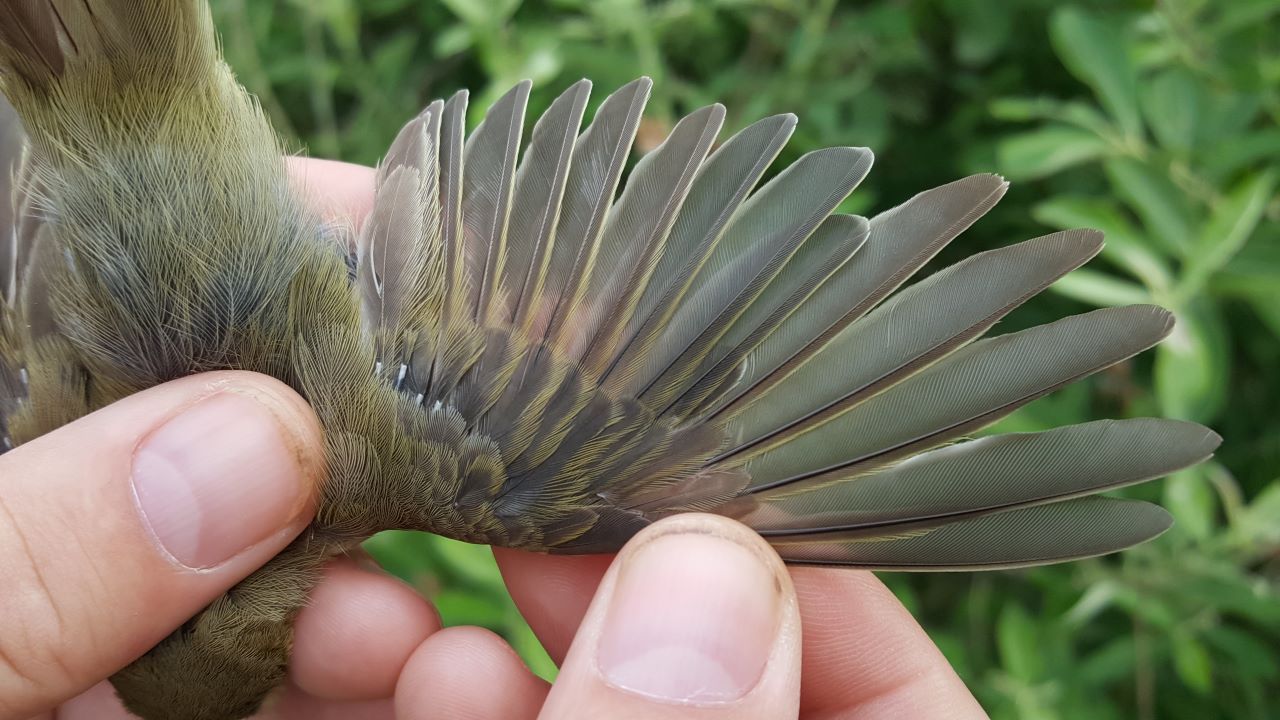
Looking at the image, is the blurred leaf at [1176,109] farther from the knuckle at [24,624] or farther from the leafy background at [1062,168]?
the knuckle at [24,624]

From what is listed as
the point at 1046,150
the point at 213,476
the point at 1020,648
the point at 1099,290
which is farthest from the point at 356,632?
the point at 1046,150

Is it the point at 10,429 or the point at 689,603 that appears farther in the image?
the point at 10,429

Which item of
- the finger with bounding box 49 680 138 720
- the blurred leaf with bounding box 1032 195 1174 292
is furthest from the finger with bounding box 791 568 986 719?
the finger with bounding box 49 680 138 720

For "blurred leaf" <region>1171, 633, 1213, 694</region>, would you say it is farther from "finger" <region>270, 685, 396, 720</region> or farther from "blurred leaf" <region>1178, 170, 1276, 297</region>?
"finger" <region>270, 685, 396, 720</region>

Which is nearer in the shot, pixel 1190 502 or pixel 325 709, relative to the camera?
pixel 1190 502

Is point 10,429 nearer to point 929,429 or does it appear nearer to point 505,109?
point 505,109

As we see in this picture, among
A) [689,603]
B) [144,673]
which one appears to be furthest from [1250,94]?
[144,673]

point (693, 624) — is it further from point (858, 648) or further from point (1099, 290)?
point (1099, 290)
